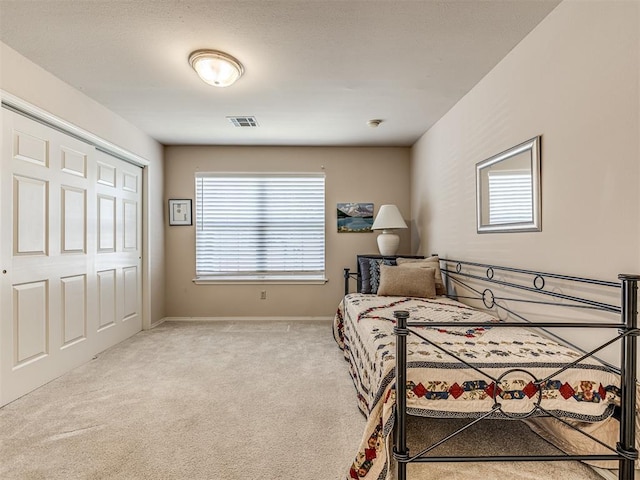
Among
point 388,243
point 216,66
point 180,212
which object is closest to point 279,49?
point 216,66

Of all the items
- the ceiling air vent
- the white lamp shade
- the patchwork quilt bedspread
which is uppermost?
the ceiling air vent

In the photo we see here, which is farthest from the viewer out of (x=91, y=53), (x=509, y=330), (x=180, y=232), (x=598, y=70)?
(x=180, y=232)

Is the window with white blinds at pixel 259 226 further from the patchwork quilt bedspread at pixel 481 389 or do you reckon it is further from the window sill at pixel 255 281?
the patchwork quilt bedspread at pixel 481 389

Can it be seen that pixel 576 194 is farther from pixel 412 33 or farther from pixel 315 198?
pixel 315 198

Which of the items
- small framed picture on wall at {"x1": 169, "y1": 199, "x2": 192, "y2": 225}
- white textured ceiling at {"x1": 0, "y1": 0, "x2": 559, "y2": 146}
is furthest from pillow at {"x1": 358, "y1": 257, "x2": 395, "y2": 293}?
small framed picture on wall at {"x1": 169, "y1": 199, "x2": 192, "y2": 225}

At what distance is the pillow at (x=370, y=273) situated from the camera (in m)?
3.50

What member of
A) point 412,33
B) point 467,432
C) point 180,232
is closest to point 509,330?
point 467,432

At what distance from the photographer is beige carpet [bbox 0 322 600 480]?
5.04 ft

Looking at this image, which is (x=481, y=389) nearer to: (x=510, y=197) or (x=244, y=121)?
(x=510, y=197)

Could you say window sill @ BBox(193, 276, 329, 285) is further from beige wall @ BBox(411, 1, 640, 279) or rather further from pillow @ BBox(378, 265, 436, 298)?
beige wall @ BBox(411, 1, 640, 279)

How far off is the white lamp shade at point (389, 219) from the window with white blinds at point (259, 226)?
902 millimetres

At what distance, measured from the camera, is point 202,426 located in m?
1.90

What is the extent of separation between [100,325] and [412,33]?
3.63 m

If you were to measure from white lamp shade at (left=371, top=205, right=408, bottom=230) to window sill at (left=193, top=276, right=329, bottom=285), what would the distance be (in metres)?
1.13
